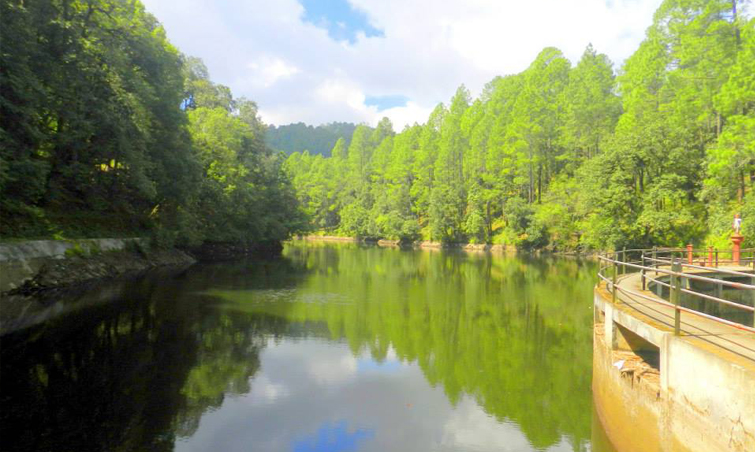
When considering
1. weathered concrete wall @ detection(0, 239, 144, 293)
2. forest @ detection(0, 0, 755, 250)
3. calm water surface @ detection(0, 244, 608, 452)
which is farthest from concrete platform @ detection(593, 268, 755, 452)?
weathered concrete wall @ detection(0, 239, 144, 293)

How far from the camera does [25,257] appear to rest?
658 inches

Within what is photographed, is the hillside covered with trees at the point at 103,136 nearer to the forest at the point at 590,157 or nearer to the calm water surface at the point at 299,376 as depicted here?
the calm water surface at the point at 299,376

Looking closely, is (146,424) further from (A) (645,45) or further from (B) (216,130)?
(A) (645,45)

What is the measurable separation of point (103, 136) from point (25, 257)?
347 inches

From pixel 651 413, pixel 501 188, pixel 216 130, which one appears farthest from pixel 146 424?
pixel 501 188

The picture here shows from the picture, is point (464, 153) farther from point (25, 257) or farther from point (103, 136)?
point (25, 257)

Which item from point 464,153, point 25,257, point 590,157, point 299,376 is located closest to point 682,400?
point 299,376

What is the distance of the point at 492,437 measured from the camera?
7.50 m

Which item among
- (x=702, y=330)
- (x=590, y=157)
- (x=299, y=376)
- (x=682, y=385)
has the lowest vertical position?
(x=299, y=376)

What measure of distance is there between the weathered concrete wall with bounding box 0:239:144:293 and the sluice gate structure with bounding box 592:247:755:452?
17.3 metres

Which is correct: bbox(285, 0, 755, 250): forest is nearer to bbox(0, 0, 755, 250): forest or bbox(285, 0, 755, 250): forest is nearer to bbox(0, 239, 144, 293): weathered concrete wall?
bbox(0, 0, 755, 250): forest

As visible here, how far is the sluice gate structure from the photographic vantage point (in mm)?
4402

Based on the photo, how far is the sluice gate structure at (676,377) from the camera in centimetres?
440

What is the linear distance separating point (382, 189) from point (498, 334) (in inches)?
2729
